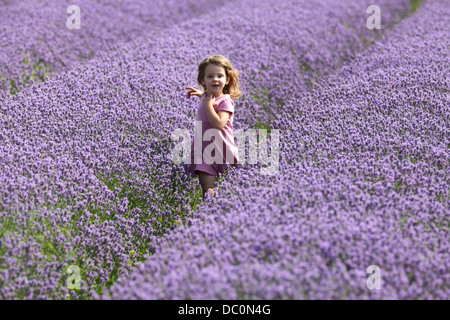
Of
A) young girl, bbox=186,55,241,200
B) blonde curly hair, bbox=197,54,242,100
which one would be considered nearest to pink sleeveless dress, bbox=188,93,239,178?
young girl, bbox=186,55,241,200

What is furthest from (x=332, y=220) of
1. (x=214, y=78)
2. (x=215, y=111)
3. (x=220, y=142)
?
(x=214, y=78)

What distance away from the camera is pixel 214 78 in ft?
13.9

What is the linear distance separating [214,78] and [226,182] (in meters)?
0.98

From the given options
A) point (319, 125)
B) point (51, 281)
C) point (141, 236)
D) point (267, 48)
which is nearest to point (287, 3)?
point (267, 48)

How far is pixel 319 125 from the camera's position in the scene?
4.75 meters

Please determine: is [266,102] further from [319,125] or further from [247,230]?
[247,230]

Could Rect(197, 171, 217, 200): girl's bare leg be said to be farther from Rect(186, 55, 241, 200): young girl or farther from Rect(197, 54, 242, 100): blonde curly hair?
Rect(197, 54, 242, 100): blonde curly hair

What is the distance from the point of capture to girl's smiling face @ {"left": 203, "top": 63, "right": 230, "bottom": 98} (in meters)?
4.26

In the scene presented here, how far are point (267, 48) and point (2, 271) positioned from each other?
5575 mm

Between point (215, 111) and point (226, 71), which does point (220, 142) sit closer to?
point (215, 111)

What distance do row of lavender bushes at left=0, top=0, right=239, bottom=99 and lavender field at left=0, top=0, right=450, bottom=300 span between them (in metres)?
0.06

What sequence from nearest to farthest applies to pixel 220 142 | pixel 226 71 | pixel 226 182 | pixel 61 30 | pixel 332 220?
pixel 332 220
pixel 226 182
pixel 220 142
pixel 226 71
pixel 61 30

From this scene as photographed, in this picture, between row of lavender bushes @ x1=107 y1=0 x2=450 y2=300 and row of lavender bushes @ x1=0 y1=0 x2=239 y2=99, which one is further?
row of lavender bushes @ x1=0 y1=0 x2=239 y2=99

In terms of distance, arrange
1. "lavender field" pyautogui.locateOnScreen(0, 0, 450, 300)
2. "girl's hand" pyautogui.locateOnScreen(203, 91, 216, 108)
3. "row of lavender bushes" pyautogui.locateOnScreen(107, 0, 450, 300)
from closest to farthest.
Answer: "row of lavender bushes" pyautogui.locateOnScreen(107, 0, 450, 300)
"lavender field" pyautogui.locateOnScreen(0, 0, 450, 300)
"girl's hand" pyautogui.locateOnScreen(203, 91, 216, 108)
